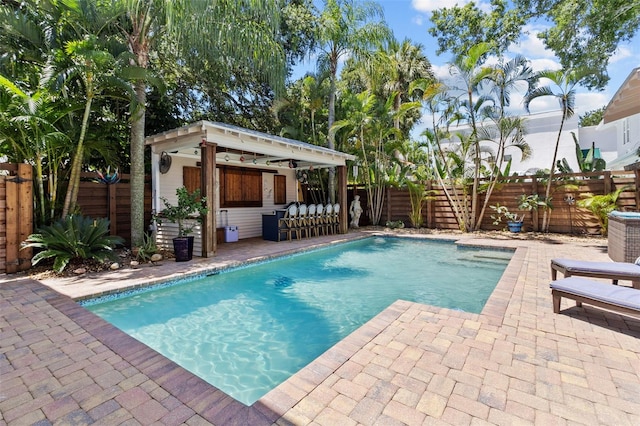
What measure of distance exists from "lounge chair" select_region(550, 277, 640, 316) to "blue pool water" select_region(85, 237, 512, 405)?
1237 millimetres

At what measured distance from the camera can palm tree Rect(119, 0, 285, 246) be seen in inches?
267

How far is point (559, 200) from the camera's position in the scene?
1100 cm

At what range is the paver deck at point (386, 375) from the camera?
210 cm

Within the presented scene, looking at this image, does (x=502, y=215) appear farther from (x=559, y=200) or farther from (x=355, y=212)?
(x=355, y=212)

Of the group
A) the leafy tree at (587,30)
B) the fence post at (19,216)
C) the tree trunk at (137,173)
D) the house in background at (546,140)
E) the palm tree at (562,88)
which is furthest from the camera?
the house in background at (546,140)

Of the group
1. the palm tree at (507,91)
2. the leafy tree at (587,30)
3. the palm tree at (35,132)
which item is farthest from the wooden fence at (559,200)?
the palm tree at (35,132)

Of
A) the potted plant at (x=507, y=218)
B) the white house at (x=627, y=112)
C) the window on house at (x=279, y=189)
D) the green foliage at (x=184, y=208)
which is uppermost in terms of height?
the white house at (x=627, y=112)

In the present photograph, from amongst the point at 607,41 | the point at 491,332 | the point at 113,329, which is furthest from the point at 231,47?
the point at 607,41

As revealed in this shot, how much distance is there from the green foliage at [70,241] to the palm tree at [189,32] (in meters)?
1.36

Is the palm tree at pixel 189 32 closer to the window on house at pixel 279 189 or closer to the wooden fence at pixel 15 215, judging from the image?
the wooden fence at pixel 15 215

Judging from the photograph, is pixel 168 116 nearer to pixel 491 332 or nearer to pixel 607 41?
pixel 491 332

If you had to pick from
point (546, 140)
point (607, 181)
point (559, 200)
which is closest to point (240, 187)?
point (559, 200)

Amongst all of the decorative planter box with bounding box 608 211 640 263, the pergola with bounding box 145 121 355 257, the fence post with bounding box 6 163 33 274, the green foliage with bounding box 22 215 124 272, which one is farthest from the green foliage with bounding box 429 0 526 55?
the fence post with bounding box 6 163 33 274

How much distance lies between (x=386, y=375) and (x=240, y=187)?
32.8 feet
